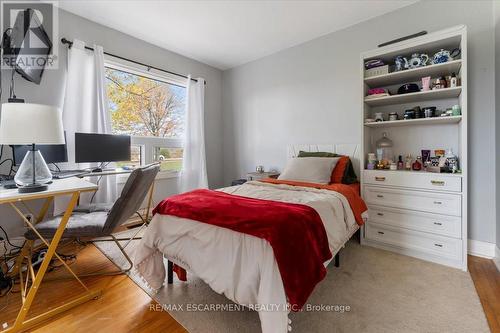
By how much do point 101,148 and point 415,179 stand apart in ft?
10.8

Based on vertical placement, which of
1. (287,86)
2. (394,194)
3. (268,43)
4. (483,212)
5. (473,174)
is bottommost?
(483,212)

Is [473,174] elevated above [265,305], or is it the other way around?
[473,174]

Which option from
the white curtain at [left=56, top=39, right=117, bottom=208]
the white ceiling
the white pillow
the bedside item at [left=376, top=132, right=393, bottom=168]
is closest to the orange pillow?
the white pillow

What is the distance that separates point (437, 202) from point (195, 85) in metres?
3.55

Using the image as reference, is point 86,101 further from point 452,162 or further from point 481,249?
point 481,249

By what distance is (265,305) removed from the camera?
40.2 inches

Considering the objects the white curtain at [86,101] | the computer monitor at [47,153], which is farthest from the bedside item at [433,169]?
the computer monitor at [47,153]

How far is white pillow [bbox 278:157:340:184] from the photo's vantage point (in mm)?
2381

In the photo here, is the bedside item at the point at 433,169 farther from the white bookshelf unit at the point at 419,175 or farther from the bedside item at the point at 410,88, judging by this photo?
the bedside item at the point at 410,88

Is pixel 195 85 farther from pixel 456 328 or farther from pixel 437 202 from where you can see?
pixel 456 328

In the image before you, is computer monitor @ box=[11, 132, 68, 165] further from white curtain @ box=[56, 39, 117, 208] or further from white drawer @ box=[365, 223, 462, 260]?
white drawer @ box=[365, 223, 462, 260]

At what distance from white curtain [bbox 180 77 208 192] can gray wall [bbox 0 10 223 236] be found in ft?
0.69

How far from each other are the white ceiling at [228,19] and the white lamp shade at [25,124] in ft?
5.62

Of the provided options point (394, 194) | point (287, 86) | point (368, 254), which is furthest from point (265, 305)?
point (287, 86)
